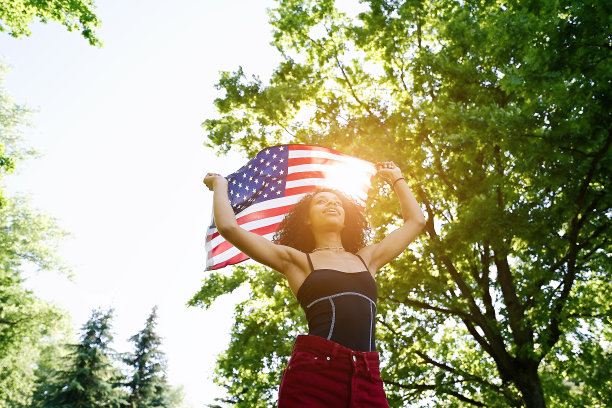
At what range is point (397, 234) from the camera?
2879 millimetres

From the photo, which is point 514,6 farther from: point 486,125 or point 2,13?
point 2,13

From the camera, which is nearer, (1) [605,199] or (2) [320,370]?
(2) [320,370]

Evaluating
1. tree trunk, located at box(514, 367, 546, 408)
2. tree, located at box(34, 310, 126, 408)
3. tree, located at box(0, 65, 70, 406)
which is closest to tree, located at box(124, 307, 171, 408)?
tree, located at box(34, 310, 126, 408)

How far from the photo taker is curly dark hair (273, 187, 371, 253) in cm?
316

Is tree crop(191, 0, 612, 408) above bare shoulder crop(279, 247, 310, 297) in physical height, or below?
above

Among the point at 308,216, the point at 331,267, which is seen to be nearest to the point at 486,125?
the point at 308,216

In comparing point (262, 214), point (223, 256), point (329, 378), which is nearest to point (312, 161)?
point (262, 214)

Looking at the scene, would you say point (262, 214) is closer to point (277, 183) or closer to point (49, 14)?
point (277, 183)

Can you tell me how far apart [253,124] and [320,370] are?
32.0 feet

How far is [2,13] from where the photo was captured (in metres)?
10.8

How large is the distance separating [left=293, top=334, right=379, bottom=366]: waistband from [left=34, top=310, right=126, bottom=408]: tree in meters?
30.6

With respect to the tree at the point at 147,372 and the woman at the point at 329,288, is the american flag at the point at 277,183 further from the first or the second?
the tree at the point at 147,372

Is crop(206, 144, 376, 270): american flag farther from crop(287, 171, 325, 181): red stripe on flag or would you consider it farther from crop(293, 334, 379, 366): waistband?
crop(293, 334, 379, 366): waistband

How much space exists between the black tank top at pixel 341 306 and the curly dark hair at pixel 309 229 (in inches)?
29.7
